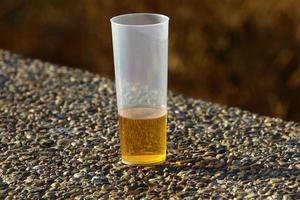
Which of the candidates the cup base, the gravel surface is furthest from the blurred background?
the cup base

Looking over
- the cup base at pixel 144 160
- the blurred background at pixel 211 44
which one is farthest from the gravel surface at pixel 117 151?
the blurred background at pixel 211 44

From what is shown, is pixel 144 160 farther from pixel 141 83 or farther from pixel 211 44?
pixel 211 44

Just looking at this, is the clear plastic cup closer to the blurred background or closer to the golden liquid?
the golden liquid

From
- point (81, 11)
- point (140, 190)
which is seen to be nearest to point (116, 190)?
point (140, 190)

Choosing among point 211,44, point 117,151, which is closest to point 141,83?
point 117,151

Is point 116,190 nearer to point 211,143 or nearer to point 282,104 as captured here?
point 211,143

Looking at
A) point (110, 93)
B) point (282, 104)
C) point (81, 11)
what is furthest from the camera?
point (81, 11)

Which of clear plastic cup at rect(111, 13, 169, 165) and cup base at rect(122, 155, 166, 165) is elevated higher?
clear plastic cup at rect(111, 13, 169, 165)
